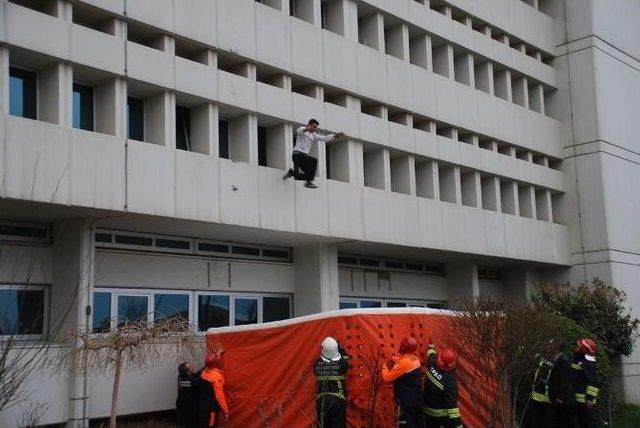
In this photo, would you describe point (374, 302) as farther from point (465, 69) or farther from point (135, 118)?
point (135, 118)

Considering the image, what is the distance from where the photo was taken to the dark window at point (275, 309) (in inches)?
792

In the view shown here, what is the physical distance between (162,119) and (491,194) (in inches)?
518

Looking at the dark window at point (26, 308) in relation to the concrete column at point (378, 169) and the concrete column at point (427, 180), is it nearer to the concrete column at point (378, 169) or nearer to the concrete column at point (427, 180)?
the concrete column at point (378, 169)

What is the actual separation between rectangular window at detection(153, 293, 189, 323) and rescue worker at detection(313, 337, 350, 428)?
213 inches

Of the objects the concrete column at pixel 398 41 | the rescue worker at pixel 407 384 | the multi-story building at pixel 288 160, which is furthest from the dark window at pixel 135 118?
the concrete column at pixel 398 41

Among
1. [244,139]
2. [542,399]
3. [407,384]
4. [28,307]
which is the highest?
[244,139]

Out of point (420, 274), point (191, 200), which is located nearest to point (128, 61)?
point (191, 200)

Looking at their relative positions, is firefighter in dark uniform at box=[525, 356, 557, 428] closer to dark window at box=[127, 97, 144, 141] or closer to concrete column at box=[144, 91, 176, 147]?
concrete column at box=[144, 91, 176, 147]

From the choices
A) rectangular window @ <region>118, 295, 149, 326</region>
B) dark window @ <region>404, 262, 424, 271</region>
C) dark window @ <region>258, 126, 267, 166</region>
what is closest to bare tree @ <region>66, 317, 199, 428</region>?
rectangular window @ <region>118, 295, 149, 326</region>

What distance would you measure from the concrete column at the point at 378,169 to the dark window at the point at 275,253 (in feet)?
10.1

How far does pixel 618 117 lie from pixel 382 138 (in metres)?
12.9

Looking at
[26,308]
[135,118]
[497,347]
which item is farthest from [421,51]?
[26,308]

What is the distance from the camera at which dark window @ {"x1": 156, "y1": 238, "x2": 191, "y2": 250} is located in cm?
1766

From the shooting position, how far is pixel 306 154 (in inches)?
691
